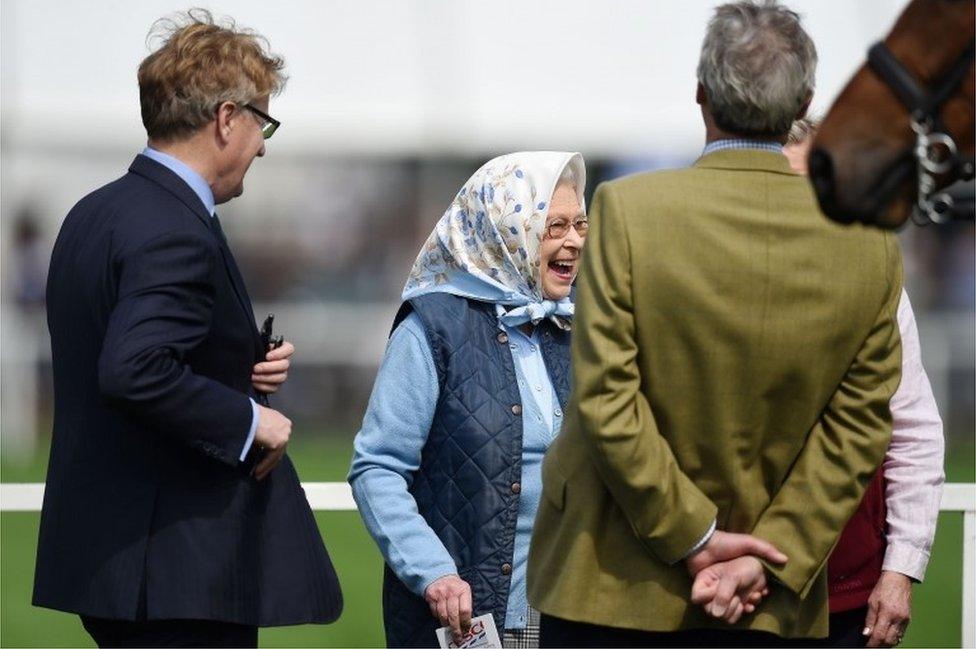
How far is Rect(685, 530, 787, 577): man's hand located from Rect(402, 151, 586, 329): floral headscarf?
3.23 ft

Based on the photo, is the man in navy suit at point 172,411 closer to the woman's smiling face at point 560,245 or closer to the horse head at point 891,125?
the woman's smiling face at point 560,245

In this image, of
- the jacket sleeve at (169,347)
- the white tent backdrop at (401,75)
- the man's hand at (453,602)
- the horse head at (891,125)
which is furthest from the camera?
the white tent backdrop at (401,75)

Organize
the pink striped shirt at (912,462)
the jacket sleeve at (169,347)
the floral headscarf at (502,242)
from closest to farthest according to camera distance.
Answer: the jacket sleeve at (169,347) → the pink striped shirt at (912,462) → the floral headscarf at (502,242)

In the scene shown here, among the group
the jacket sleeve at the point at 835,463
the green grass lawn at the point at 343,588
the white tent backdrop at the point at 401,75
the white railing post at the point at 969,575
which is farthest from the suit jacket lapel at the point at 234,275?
the white tent backdrop at the point at 401,75

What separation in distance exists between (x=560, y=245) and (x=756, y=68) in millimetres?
1065

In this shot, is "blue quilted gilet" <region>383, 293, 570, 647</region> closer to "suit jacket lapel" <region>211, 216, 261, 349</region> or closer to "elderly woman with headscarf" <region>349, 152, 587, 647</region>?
"elderly woman with headscarf" <region>349, 152, 587, 647</region>

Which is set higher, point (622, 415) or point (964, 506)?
point (622, 415)

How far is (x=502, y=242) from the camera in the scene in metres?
3.37

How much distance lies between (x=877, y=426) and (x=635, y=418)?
1.40ft

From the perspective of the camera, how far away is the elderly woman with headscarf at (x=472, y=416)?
3201mm

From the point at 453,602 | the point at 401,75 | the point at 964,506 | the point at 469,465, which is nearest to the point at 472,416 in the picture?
the point at 469,465

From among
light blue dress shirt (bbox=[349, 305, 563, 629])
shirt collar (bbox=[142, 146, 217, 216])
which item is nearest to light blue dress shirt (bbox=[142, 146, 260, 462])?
shirt collar (bbox=[142, 146, 217, 216])

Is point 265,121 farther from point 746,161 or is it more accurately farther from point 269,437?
→ point 746,161

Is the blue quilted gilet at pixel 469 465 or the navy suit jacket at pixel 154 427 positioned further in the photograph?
the blue quilted gilet at pixel 469 465
